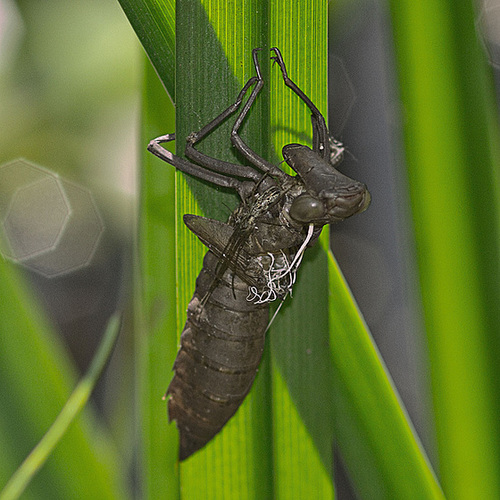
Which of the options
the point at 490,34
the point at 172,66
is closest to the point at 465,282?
the point at 172,66

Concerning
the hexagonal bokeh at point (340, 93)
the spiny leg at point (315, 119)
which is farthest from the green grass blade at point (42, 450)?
the hexagonal bokeh at point (340, 93)

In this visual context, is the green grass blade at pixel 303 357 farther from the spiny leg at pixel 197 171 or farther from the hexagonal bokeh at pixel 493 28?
the hexagonal bokeh at pixel 493 28

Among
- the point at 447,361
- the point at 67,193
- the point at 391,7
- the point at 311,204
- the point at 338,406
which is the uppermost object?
the point at 391,7

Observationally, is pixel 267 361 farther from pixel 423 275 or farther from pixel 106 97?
pixel 106 97

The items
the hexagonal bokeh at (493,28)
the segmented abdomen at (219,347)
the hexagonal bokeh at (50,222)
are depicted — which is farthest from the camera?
the hexagonal bokeh at (50,222)

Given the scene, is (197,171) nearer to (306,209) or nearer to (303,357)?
(306,209)

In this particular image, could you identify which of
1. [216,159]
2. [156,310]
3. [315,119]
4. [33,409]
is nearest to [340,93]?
[315,119]

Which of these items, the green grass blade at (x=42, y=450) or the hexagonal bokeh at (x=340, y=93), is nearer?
the green grass blade at (x=42, y=450)
